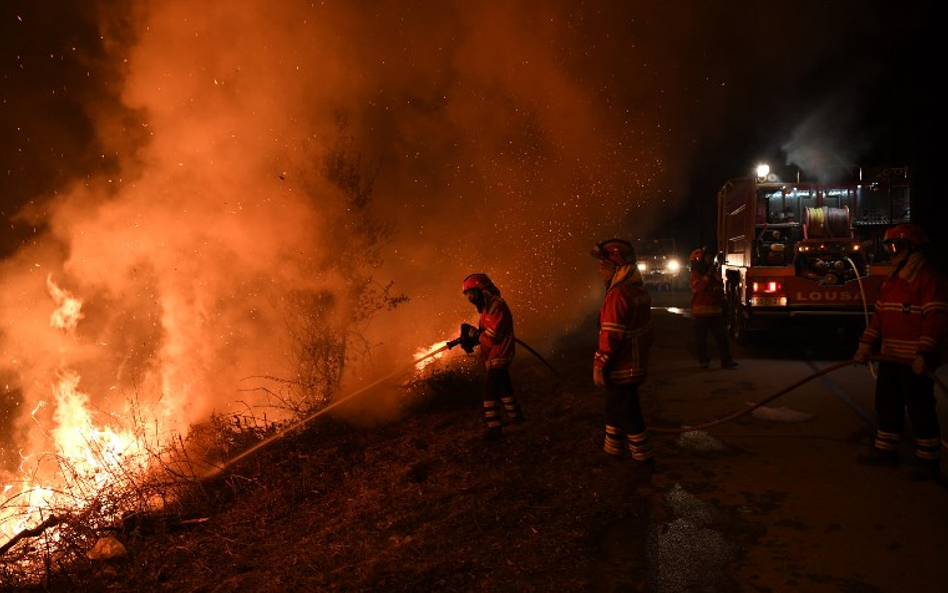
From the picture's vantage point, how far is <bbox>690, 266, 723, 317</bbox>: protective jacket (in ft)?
26.8

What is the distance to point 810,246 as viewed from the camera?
29.8ft

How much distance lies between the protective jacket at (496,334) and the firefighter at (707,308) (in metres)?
3.64

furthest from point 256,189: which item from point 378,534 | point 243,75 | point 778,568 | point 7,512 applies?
point 778,568

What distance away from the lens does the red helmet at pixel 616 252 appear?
441 centimetres

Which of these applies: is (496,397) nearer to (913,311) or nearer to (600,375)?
(600,375)

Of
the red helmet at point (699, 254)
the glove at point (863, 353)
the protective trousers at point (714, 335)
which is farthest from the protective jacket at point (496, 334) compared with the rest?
the red helmet at point (699, 254)

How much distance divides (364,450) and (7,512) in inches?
206

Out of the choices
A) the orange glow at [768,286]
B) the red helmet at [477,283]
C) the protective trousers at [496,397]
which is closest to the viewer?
the protective trousers at [496,397]

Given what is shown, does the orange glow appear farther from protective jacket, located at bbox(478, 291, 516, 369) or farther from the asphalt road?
protective jacket, located at bbox(478, 291, 516, 369)

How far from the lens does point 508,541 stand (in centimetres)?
347

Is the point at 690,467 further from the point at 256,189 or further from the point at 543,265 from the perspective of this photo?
the point at 543,265

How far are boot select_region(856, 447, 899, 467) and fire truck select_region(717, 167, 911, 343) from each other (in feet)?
Answer: 16.0

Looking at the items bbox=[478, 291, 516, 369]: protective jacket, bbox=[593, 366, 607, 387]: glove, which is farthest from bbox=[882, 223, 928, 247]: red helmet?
bbox=[478, 291, 516, 369]: protective jacket

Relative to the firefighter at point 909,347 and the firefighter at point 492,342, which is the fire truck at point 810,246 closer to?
the firefighter at point 909,347
